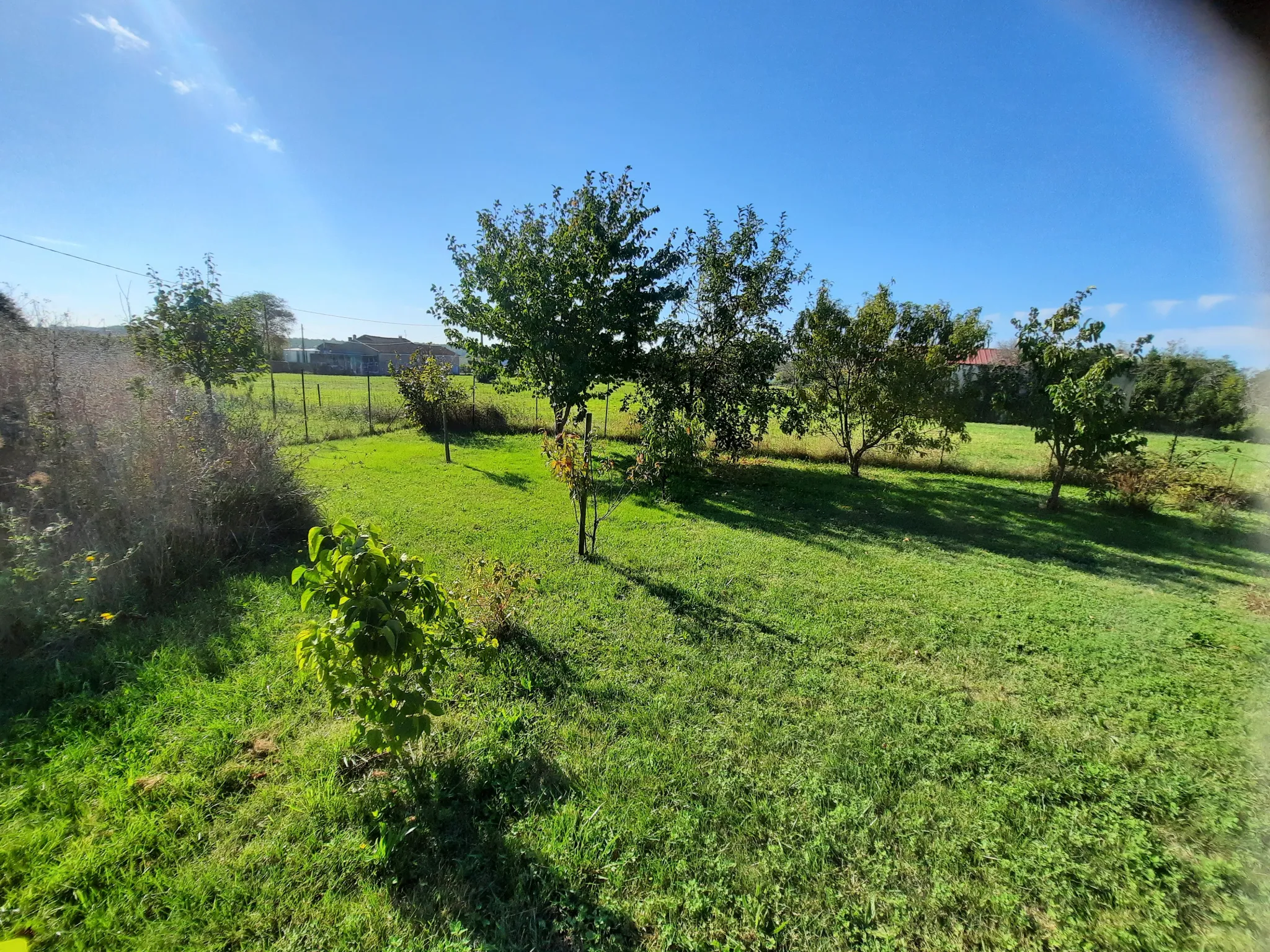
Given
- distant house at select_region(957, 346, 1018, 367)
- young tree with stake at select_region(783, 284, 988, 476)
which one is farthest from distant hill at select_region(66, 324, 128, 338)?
→ distant house at select_region(957, 346, 1018, 367)

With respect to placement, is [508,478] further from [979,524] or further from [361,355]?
[361,355]

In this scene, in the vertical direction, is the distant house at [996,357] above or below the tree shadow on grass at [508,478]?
above

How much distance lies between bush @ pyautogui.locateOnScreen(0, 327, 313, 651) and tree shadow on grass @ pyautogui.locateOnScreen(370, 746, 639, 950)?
3.21 m

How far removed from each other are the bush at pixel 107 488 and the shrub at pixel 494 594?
2609 millimetres

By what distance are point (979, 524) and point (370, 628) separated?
962 centimetres

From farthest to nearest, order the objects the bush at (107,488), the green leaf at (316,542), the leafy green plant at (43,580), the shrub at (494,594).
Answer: the shrub at (494,594) < the bush at (107,488) < the leafy green plant at (43,580) < the green leaf at (316,542)

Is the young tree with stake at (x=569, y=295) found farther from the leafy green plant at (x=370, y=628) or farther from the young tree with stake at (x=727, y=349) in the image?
the leafy green plant at (x=370, y=628)

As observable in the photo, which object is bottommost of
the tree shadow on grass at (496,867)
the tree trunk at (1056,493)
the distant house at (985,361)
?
the tree shadow on grass at (496,867)

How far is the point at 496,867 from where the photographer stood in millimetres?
2102

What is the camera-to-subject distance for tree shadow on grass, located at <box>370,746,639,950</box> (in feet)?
6.12

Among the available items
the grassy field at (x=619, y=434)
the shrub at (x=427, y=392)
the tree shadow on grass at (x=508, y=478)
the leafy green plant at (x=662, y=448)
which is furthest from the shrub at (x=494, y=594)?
the shrub at (x=427, y=392)

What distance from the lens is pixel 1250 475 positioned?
923 cm

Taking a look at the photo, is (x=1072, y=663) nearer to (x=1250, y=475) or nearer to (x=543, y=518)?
(x=543, y=518)

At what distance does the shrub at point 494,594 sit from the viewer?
3900 mm
